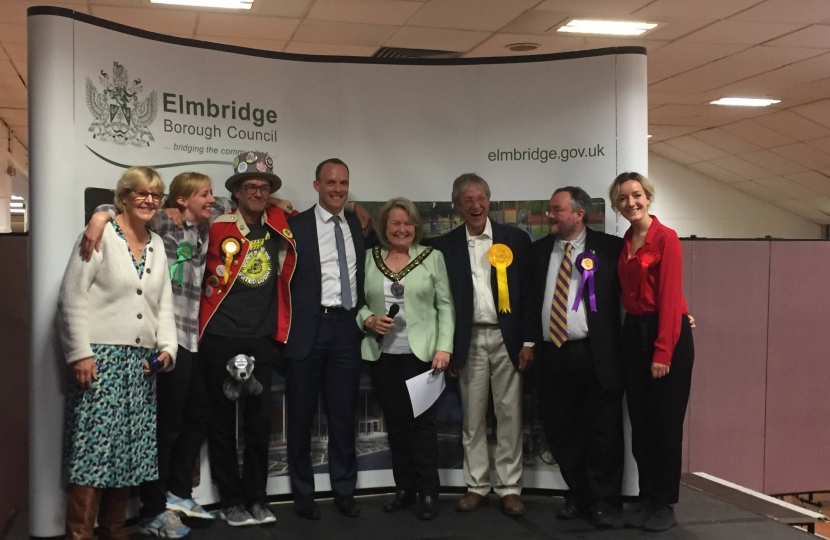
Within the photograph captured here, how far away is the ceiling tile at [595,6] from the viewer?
631 centimetres

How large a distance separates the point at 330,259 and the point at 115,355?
1178 millimetres

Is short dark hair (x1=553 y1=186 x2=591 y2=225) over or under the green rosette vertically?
over

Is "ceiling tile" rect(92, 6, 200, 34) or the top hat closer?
the top hat

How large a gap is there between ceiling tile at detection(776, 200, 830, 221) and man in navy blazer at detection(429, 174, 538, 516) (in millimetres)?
11820

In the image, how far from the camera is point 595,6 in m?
6.42

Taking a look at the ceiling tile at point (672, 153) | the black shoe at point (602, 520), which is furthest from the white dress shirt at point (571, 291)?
the ceiling tile at point (672, 153)

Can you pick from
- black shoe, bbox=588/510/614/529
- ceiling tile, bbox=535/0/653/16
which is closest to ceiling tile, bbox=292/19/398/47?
ceiling tile, bbox=535/0/653/16

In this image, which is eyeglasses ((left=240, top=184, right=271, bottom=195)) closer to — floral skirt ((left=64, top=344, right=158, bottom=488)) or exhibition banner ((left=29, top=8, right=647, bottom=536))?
exhibition banner ((left=29, top=8, right=647, bottom=536))

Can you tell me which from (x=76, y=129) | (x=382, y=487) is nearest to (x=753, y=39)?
(x=382, y=487)

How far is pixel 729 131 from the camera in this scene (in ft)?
38.7

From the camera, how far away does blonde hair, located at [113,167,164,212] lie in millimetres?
3196

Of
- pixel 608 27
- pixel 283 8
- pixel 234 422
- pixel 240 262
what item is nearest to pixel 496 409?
pixel 234 422

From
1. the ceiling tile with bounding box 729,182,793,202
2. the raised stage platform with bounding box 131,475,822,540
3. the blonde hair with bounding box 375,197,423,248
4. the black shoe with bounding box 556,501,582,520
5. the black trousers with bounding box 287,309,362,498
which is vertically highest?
the ceiling tile with bounding box 729,182,793,202

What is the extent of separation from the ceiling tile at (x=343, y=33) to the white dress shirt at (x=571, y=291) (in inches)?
147
